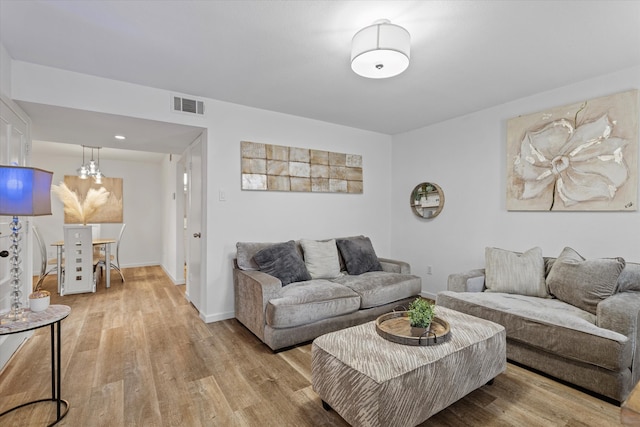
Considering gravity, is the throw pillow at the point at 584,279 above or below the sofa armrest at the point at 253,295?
above

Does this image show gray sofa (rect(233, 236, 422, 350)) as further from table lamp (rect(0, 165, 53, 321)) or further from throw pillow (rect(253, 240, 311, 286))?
table lamp (rect(0, 165, 53, 321))

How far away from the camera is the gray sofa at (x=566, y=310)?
1910 mm

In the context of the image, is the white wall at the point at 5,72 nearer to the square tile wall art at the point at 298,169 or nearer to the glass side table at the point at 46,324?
the glass side table at the point at 46,324

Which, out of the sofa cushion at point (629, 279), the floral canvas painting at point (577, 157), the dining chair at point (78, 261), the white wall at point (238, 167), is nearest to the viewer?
the sofa cushion at point (629, 279)

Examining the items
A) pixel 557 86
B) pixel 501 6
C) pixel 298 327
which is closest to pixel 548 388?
pixel 298 327

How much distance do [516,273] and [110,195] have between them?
706 cm

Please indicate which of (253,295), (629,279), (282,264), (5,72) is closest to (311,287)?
(282,264)

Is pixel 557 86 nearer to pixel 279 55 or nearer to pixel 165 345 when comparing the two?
pixel 279 55

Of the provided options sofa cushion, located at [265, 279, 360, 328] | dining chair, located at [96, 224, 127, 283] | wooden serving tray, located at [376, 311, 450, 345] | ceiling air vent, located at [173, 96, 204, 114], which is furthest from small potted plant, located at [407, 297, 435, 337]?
dining chair, located at [96, 224, 127, 283]

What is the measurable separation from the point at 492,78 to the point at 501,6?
3.56 ft

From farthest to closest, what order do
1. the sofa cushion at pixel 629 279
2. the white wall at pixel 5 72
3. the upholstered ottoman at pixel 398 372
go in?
1. the sofa cushion at pixel 629 279
2. the white wall at pixel 5 72
3. the upholstered ottoman at pixel 398 372

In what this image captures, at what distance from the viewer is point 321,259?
3.45 metres

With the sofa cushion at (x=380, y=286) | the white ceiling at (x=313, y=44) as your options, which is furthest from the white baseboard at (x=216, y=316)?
the white ceiling at (x=313, y=44)

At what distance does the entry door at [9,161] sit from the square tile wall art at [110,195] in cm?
375
